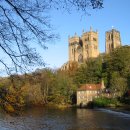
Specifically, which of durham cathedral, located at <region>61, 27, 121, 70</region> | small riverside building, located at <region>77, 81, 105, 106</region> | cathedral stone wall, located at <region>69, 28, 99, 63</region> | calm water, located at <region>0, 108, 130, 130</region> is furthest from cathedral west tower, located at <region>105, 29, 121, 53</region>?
calm water, located at <region>0, 108, 130, 130</region>

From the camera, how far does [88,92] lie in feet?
293

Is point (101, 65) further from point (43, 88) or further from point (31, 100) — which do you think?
point (31, 100)

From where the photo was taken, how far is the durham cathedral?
6102 inches

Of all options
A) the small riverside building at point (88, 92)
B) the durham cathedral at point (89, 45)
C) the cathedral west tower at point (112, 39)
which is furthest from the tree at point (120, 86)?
the cathedral west tower at point (112, 39)

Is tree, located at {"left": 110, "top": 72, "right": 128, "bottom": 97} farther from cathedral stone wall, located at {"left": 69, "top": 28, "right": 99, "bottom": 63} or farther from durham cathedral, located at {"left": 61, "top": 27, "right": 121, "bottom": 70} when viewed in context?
durham cathedral, located at {"left": 61, "top": 27, "right": 121, "bottom": 70}

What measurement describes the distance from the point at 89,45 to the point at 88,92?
227ft

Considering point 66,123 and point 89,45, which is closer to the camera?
point 66,123

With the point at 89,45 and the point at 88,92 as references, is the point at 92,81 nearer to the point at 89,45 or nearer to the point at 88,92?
the point at 88,92

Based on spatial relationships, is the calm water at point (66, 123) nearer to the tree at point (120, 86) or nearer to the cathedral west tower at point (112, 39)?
the tree at point (120, 86)

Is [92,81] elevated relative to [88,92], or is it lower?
elevated

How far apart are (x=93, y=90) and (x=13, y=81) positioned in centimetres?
8138

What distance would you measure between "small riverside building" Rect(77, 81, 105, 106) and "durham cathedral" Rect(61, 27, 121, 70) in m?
62.7

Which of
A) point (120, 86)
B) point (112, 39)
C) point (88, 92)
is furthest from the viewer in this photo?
point (112, 39)

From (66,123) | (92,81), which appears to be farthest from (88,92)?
(66,123)
